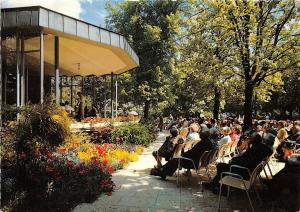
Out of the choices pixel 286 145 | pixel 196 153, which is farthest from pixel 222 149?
pixel 286 145

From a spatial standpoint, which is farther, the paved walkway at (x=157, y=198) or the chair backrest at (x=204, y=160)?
the chair backrest at (x=204, y=160)

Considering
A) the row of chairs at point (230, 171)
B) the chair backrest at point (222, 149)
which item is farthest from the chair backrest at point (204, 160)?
the chair backrest at point (222, 149)

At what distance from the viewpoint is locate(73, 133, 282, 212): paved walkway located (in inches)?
214

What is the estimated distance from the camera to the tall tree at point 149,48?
26000 millimetres

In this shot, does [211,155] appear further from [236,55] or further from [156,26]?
[156,26]

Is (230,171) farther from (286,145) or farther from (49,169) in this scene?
(286,145)

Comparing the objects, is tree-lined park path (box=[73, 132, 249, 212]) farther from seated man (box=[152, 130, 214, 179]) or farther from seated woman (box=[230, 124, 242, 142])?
seated woman (box=[230, 124, 242, 142])

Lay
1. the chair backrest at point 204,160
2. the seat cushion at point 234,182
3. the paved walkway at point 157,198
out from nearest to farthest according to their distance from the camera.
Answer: the seat cushion at point 234,182 < the paved walkway at point 157,198 < the chair backrest at point 204,160

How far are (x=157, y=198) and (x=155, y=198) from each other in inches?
1.4

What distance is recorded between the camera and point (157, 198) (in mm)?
5930

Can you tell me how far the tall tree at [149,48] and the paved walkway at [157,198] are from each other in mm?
18677

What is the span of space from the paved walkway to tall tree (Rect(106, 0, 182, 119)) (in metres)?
18.7

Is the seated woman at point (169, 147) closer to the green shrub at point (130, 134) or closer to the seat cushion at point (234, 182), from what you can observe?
the seat cushion at point (234, 182)

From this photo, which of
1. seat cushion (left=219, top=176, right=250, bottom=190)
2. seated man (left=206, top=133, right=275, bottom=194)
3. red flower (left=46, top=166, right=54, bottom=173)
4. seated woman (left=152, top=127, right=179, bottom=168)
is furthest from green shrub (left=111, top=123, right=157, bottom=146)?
seated man (left=206, top=133, right=275, bottom=194)
